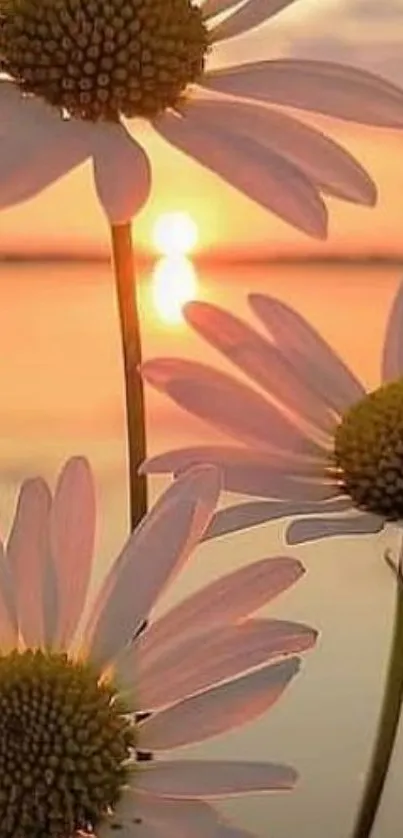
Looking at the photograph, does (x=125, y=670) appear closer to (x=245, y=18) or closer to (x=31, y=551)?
(x=31, y=551)

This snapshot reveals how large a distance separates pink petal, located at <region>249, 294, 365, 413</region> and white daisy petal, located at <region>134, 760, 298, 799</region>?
0.34 ft

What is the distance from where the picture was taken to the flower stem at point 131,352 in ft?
1.44

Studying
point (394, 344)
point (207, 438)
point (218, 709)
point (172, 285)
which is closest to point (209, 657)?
point (218, 709)

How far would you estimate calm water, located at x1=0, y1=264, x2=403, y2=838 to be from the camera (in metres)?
0.75

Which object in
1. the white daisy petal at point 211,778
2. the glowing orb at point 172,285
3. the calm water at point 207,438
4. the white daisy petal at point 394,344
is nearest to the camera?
the white daisy petal at point 211,778

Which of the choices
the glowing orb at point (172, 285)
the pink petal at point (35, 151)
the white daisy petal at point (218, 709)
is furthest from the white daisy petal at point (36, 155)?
the glowing orb at point (172, 285)

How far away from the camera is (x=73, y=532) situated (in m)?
0.43

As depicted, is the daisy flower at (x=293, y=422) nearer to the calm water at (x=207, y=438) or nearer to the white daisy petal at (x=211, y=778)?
the white daisy petal at (x=211, y=778)

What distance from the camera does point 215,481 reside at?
16.0 inches

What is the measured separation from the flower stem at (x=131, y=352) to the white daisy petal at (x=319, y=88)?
4 centimetres

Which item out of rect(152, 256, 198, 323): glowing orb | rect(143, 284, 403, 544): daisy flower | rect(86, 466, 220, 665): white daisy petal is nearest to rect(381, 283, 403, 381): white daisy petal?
rect(143, 284, 403, 544): daisy flower

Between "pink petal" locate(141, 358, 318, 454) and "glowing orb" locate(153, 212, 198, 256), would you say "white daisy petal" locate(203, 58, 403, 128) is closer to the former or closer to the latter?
"pink petal" locate(141, 358, 318, 454)

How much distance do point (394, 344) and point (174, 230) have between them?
0.48 metres

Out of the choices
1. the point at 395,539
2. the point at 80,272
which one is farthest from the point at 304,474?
the point at 80,272
